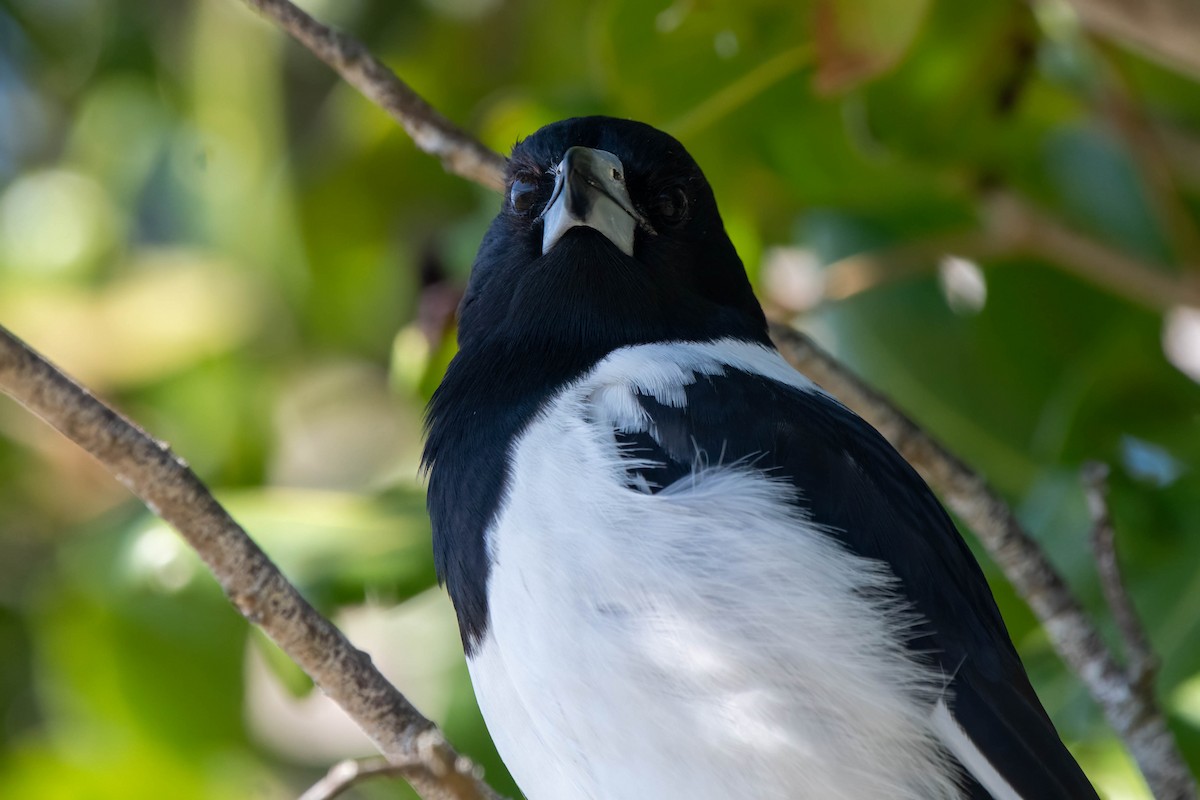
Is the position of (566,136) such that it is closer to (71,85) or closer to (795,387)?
(795,387)

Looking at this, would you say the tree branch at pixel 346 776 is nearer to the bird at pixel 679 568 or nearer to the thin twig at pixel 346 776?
the thin twig at pixel 346 776

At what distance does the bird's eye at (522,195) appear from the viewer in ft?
7.89

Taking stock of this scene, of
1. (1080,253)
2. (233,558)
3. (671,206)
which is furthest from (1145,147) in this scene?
(233,558)

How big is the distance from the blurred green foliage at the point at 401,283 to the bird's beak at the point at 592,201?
40 cm

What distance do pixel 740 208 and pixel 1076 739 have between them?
120cm

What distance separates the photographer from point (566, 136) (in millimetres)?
2365

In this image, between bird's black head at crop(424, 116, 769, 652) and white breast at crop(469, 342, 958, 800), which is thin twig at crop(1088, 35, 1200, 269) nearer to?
bird's black head at crop(424, 116, 769, 652)

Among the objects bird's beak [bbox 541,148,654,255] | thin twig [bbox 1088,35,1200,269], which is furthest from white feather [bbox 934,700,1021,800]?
thin twig [bbox 1088,35,1200,269]

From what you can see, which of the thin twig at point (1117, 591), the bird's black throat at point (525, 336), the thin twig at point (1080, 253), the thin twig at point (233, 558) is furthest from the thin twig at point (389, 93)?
the thin twig at point (1080, 253)

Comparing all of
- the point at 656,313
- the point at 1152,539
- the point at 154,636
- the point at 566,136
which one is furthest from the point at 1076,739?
the point at 154,636

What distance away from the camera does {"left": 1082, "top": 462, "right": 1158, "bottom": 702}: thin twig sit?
212 cm

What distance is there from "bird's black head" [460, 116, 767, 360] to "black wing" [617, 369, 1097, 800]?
0.80 ft

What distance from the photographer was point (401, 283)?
3.83 metres

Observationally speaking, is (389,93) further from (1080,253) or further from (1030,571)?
(1080,253)
